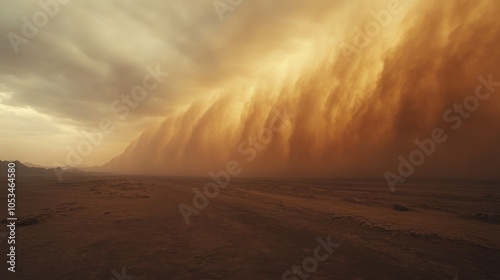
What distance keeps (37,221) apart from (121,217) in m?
4.06

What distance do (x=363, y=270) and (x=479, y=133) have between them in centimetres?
5735

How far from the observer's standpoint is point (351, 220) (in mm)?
13258

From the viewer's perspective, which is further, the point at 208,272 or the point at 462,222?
the point at 462,222

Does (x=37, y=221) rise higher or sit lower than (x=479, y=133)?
lower

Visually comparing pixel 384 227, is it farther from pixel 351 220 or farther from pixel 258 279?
pixel 258 279

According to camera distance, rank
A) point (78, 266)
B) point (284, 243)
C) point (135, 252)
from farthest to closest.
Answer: point (284, 243), point (135, 252), point (78, 266)

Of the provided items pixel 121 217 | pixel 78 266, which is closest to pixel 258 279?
pixel 78 266

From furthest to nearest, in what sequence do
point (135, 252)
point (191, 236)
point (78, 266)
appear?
point (191, 236) → point (135, 252) → point (78, 266)

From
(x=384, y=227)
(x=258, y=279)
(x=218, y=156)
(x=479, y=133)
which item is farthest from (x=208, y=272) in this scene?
(x=218, y=156)

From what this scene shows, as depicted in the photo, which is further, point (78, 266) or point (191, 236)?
point (191, 236)

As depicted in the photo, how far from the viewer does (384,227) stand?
38.5ft

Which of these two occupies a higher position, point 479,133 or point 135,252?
point 479,133

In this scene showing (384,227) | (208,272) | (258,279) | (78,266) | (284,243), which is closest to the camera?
(258,279)

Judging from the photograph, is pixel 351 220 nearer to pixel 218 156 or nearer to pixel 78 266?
pixel 78 266
